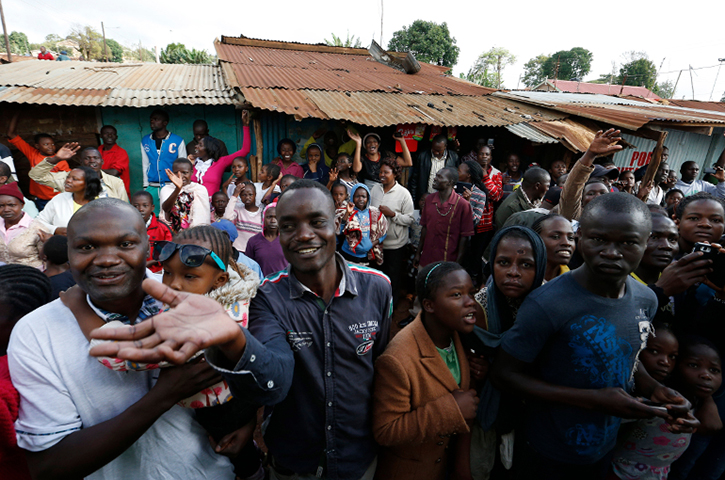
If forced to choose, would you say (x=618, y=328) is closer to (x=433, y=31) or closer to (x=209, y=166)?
(x=209, y=166)

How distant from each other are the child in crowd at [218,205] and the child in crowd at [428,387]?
11.4 feet

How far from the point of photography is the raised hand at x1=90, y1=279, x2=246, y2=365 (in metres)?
0.94

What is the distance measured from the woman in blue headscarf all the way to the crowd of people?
1cm

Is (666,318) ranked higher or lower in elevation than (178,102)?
lower

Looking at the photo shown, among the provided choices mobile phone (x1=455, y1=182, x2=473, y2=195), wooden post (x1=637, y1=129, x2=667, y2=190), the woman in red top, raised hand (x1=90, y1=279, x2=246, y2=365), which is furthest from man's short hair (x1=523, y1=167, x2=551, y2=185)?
the woman in red top

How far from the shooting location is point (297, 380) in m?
1.58

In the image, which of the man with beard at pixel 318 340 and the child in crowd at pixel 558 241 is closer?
the man with beard at pixel 318 340

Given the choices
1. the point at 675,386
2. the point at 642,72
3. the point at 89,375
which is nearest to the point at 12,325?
the point at 89,375

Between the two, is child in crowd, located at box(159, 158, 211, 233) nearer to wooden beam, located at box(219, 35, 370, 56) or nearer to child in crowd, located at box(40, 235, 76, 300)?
child in crowd, located at box(40, 235, 76, 300)

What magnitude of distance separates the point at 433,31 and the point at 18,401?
3095cm

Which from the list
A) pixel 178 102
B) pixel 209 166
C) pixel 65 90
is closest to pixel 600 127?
pixel 209 166

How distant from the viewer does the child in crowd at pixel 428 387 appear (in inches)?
64.3

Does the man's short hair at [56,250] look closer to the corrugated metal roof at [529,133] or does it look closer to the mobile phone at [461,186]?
the mobile phone at [461,186]

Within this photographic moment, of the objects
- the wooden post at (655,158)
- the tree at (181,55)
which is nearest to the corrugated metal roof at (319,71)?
the wooden post at (655,158)
